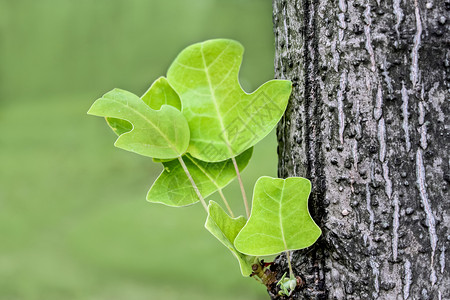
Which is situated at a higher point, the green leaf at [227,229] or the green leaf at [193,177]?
the green leaf at [193,177]

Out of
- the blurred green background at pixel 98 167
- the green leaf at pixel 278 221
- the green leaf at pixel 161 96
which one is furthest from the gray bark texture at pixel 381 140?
the blurred green background at pixel 98 167

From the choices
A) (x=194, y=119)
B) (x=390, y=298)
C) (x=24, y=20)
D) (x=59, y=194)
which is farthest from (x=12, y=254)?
(x=390, y=298)

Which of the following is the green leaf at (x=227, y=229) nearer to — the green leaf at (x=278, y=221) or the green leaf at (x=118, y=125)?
the green leaf at (x=278, y=221)

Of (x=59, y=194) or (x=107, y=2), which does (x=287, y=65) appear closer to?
(x=59, y=194)

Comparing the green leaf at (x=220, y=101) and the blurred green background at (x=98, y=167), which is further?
the blurred green background at (x=98, y=167)

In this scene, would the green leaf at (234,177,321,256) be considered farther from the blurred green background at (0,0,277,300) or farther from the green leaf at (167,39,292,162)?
the blurred green background at (0,0,277,300)

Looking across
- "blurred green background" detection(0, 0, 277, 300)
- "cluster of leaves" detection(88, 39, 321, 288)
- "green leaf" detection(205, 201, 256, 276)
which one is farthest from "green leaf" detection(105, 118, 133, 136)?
"blurred green background" detection(0, 0, 277, 300)

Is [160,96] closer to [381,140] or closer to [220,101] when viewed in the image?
[220,101]
